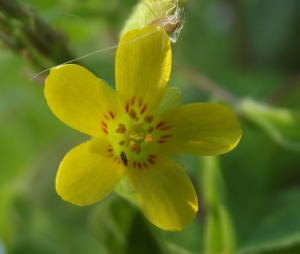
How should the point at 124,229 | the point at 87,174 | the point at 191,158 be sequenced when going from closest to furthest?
the point at 87,174
the point at 124,229
the point at 191,158

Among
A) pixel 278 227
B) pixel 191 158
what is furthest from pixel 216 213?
pixel 191 158

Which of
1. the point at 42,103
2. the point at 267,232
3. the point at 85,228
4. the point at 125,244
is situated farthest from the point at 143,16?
the point at 42,103

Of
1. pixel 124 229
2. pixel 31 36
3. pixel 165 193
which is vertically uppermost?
pixel 31 36

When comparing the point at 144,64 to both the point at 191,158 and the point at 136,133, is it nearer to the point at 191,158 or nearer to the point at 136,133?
the point at 136,133

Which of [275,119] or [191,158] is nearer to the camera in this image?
[275,119]

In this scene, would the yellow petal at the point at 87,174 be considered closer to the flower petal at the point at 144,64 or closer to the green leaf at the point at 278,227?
the flower petal at the point at 144,64

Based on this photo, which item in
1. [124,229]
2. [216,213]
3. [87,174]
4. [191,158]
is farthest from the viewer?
[191,158]

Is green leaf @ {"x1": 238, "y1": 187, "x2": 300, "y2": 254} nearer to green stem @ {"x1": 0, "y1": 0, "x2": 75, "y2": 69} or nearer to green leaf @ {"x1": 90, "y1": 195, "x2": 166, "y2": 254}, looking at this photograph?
green leaf @ {"x1": 90, "y1": 195, "x2": 166, "y2": 254}

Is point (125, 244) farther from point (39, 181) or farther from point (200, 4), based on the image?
point (200, 4)
